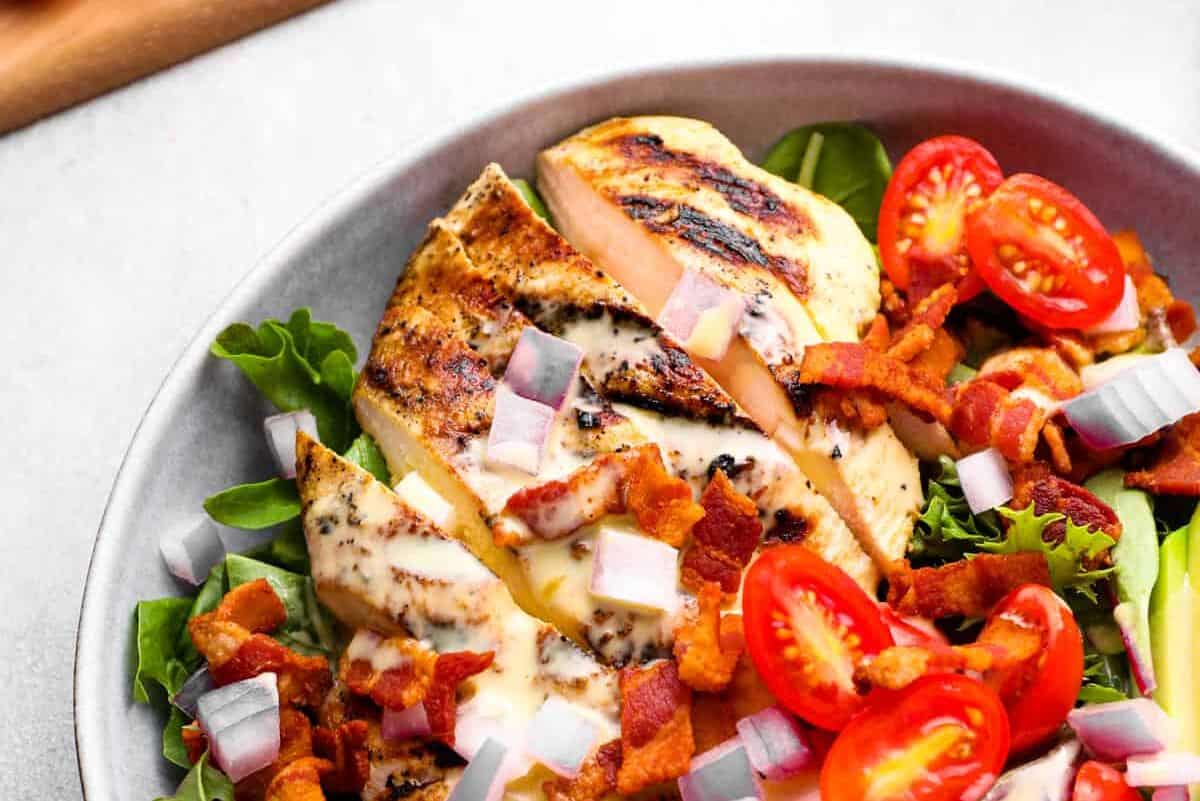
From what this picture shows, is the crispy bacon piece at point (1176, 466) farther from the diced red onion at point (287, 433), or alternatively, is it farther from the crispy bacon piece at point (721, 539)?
the diced red onion at point (287, 433)

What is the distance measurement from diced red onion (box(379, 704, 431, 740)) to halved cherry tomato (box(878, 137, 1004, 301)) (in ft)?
5.76

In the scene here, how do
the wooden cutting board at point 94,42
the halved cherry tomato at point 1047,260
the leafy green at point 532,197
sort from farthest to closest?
the wooden cutting board at point 94,42 → the leafy green at point 532,197 → the halved cherry tomato at point 1047,260

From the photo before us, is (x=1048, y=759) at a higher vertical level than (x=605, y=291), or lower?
lower

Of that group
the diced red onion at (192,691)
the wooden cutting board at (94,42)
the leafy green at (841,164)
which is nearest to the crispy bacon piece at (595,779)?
the diced red onion at (192,691)

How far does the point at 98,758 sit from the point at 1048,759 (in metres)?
2.23

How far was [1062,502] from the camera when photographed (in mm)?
3211

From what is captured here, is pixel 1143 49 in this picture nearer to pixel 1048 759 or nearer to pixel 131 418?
pixel 1048 759

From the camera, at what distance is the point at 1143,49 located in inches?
174

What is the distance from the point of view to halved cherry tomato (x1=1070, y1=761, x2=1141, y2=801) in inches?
113

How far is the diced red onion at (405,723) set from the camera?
2912mm

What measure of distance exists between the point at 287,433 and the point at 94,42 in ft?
5.69

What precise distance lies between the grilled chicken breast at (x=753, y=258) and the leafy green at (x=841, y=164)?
11.2 inches

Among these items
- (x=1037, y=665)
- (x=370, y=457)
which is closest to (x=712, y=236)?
(x=370, y=457)

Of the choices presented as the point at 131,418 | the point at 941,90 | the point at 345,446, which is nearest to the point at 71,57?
the point at 131,418
